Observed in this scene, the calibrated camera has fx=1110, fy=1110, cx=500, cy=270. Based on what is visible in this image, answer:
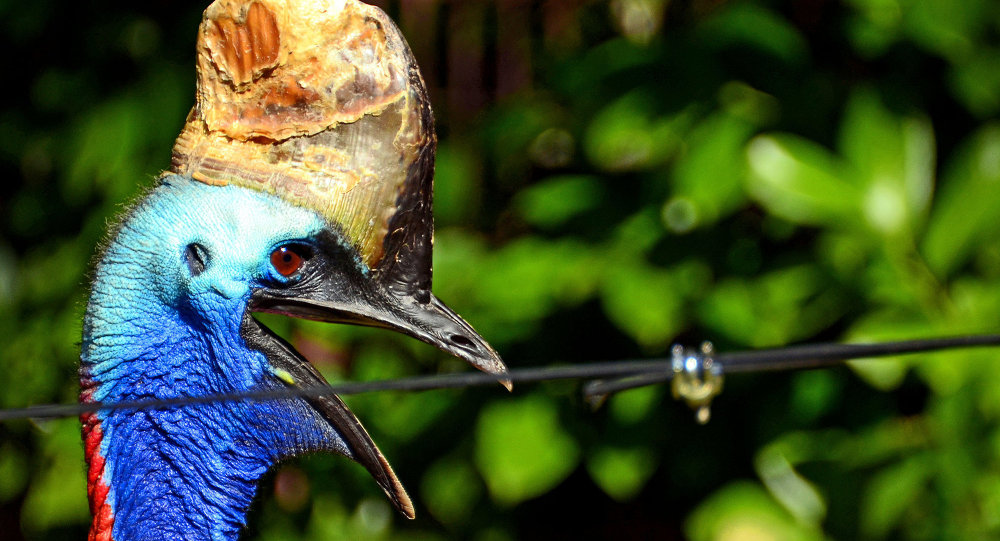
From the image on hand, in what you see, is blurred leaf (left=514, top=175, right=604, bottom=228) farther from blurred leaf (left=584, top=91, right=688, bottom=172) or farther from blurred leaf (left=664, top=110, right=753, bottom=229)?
blurred leaf (left=664, top=110, right=753, bottom=229)

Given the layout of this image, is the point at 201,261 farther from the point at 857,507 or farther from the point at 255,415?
the point at 857,507

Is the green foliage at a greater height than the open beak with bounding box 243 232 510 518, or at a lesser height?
lesser

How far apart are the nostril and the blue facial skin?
0.15 m

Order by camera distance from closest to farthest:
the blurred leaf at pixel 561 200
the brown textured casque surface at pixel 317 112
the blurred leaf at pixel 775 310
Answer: the brown textured casque surface at pixel 317 112 < the blurred leaf at pixel 775 310 < the blurred leaf at pixel 561 200

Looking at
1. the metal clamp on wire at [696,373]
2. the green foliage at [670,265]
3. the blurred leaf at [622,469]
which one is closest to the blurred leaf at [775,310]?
the green foliage at [670,265]

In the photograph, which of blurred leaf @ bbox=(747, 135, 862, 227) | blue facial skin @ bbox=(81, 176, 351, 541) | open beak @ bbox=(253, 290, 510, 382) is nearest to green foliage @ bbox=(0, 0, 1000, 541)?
blurred leaf @ bbox=(747, 135, 862, 227)

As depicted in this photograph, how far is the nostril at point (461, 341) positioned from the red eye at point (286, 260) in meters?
0.16

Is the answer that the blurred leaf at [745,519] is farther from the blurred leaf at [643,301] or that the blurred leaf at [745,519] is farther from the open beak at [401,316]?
the open beak at [401,316]

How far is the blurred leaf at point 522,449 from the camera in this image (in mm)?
1895

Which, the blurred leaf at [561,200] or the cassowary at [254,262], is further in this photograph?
the blurred leaf at [561,200]

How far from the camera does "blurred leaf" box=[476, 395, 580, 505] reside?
74.6 inches

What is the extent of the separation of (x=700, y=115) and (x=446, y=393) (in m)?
0.69

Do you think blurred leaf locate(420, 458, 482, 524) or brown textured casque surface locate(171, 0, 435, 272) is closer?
brown textured casque surface locate(171, 0, 435, 272)

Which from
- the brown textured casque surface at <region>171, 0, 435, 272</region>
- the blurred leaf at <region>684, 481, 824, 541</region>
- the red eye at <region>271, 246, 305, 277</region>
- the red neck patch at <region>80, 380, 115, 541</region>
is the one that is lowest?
the blurred leaf at <region>684, 481, 824, 541</region>
